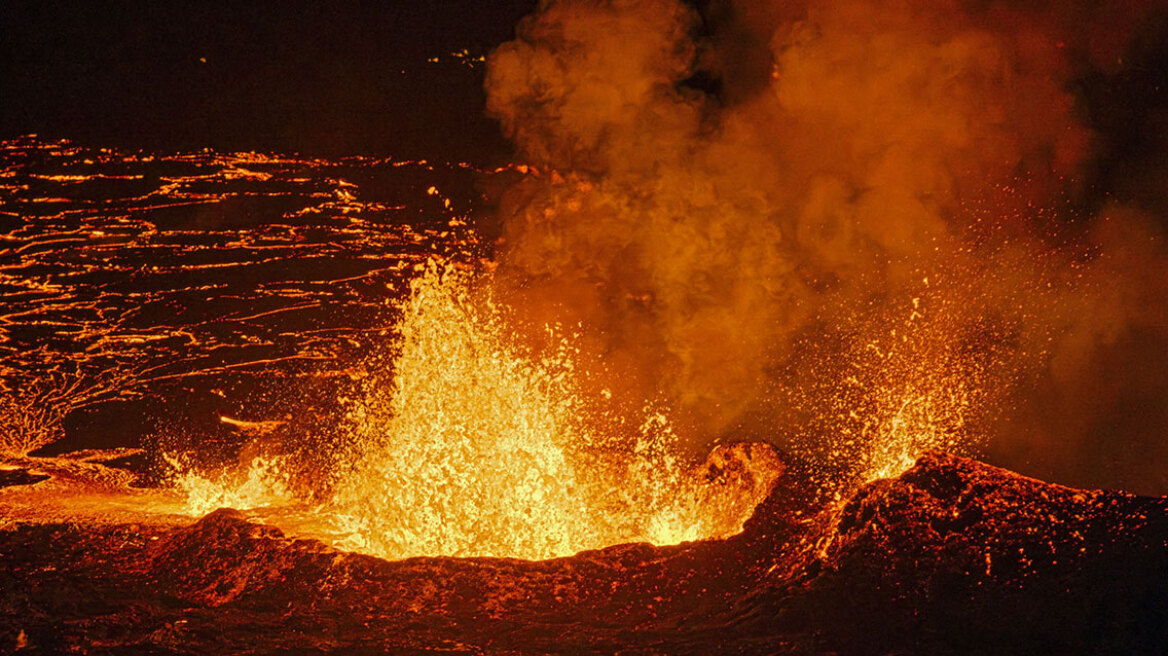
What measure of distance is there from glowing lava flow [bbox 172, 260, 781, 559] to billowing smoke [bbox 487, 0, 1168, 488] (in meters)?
1.03

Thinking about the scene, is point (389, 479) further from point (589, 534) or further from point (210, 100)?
point (210, 100)

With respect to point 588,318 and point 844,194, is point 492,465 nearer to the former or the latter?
point 588,318

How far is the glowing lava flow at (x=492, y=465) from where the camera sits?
6844 millimetres

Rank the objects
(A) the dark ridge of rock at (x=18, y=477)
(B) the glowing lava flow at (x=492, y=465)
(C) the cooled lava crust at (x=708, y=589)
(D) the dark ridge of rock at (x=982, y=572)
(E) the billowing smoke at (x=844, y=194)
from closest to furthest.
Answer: (D) the dark ridge of rock at (x=982, y=572), (C) the cooled lava crust at (x=708, y=589), (E) the billowing smoke at (x=844, y=194), (B) the glowing lava flow at (x=492, y=465), (A) the dark ridge of rock at (x=18, y=477)

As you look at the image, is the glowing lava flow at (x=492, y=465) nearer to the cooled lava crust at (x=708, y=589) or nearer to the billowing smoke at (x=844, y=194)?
the billowing smoke at (x=844, y=194)

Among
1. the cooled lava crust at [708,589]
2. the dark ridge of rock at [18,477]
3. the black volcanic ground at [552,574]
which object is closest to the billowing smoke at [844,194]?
the black volcanic ground at [552,574]

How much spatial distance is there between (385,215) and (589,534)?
3.86m

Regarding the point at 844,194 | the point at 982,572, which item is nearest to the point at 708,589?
the point at 982,572

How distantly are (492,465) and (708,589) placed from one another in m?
3.50

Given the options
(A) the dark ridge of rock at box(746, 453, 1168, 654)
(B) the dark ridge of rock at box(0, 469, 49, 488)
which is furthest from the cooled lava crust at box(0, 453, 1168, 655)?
(B) the dark ridge of rock at box(0, 469, 49, 488)

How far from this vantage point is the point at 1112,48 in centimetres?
637

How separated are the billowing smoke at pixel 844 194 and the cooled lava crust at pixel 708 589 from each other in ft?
9.25

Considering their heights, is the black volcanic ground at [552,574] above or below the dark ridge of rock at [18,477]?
below

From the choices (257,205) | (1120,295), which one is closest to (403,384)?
(257,205)
